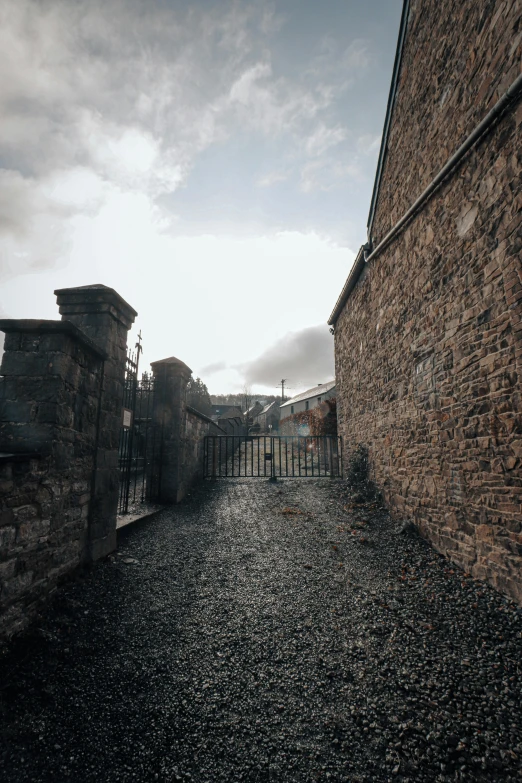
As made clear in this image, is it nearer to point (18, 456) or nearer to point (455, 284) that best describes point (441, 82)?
point (455, 284)

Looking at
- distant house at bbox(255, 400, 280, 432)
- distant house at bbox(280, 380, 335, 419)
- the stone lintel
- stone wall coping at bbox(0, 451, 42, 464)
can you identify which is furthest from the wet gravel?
distant house at bbox(255, 400, 280, 432)

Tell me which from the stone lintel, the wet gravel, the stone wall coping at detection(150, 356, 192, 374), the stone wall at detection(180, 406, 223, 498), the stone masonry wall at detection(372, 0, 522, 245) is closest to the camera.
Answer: the wet gravel

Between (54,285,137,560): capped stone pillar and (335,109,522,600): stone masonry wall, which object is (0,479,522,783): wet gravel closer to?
(54,285,137,560): capped stone pillar

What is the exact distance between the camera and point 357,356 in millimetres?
8656

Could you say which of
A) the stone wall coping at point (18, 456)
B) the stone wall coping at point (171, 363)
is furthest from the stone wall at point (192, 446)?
the stone wall coping at point (18, 456)

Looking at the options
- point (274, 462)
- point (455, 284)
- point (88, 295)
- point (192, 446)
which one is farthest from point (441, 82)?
point (274, 462)

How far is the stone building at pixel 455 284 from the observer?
3.37 m

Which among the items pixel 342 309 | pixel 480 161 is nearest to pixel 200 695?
pixel 480 161

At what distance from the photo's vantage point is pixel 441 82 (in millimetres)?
4789

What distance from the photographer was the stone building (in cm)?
337

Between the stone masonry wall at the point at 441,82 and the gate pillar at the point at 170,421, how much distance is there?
532 centimetres

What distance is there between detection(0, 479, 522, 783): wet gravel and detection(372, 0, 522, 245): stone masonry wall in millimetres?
5428

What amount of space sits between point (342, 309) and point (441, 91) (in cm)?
578

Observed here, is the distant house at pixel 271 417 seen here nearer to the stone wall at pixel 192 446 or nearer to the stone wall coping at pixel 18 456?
the stone wall at pixel 192 446
